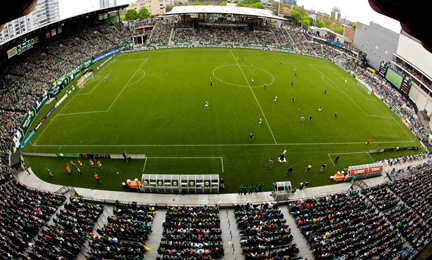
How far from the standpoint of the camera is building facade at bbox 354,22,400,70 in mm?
55344

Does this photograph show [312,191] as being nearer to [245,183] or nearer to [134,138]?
[245,183]

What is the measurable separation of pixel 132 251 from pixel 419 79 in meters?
57.4

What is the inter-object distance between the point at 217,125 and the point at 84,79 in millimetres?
30864

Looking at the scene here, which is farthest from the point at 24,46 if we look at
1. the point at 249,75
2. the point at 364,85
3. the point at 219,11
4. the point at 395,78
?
the point at 395,78

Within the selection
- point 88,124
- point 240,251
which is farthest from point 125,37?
point 240,251

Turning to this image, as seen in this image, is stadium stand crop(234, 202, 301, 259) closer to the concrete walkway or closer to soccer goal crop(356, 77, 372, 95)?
the concrete walkway

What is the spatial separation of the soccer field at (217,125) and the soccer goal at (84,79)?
1185 millimetres

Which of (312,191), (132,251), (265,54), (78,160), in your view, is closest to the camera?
(132,251)

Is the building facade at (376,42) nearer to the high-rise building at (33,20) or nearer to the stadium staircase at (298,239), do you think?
the stadium staircase at (298,239)

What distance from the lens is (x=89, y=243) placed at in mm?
16812

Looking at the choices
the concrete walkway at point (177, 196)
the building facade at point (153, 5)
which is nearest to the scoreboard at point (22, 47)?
the concrete walkway at point (177, 196)

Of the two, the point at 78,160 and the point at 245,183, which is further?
the point at 78,160

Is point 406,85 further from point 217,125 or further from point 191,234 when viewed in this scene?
point 191,234

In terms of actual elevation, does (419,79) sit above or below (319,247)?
above
